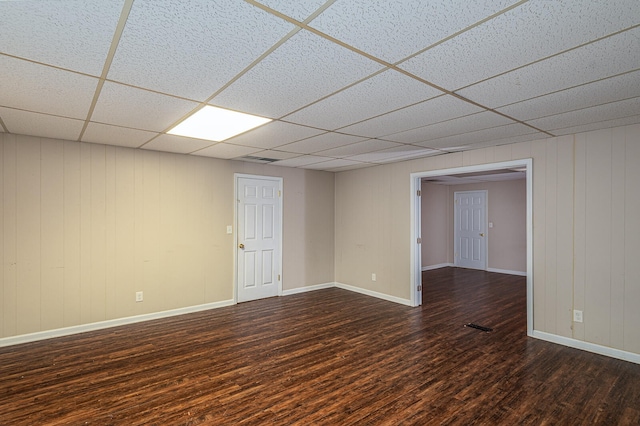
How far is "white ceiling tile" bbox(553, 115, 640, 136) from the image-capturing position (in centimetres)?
309

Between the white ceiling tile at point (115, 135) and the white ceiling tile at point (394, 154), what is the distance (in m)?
2.78

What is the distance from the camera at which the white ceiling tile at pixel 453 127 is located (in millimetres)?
3016

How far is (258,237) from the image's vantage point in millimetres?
5684

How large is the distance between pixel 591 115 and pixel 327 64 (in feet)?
8.32

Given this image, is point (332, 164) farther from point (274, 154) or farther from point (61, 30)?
point (61, 30)

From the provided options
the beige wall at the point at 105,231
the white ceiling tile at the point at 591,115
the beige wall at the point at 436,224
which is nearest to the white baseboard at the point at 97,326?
the beige wall at the point at 105,231

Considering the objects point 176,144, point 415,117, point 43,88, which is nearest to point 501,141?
point 415,117

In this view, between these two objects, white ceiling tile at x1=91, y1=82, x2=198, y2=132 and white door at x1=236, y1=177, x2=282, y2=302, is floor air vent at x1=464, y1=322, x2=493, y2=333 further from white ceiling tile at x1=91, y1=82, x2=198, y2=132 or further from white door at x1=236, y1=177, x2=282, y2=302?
white ceiling tile at x1=91, y1=82, x2=198, y2=132

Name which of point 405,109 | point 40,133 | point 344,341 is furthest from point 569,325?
point 40,133

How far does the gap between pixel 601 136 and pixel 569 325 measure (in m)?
2.03

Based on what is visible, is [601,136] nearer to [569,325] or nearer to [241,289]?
[569,325]

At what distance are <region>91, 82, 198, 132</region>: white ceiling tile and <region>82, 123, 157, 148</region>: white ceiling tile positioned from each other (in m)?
0.21

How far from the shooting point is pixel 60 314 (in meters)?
3.95

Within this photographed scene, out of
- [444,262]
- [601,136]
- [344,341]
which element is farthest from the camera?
[444,262]
